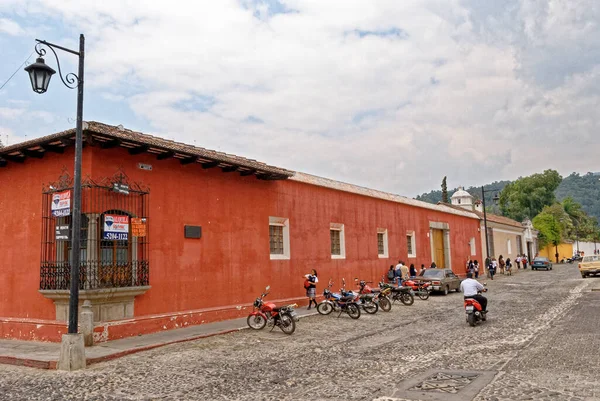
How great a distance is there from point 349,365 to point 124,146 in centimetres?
741

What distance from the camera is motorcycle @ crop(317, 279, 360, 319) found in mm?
15473

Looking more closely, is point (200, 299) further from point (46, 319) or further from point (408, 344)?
point (408, 344)

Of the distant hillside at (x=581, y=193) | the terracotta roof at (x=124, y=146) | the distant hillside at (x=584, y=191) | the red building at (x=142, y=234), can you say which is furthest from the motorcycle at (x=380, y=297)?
the distant hillside at (x=584, y=191)

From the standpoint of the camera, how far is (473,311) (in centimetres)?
1286

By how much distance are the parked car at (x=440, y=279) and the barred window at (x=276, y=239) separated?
26.5 feet

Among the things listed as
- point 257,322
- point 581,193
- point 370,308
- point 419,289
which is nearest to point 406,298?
point 419,289

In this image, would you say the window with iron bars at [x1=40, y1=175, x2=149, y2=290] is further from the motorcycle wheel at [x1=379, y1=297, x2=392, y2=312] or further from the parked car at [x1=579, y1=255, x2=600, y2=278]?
the parked car at [x1=579, y1=255, x2=600, y2=278]

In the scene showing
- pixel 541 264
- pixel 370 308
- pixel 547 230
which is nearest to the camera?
pixel 370 308

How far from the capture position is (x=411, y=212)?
2752 centimetres

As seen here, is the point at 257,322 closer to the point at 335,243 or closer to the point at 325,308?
the point at 325,308

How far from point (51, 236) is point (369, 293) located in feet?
33.6

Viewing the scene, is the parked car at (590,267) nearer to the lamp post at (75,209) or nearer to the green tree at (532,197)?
the lamp post at (75,209)

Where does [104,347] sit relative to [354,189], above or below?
below

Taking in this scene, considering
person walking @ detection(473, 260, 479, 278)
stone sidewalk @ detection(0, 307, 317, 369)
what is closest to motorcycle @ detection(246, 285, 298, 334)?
stone sidewalk @ detection(0, 307, 317, 369)
